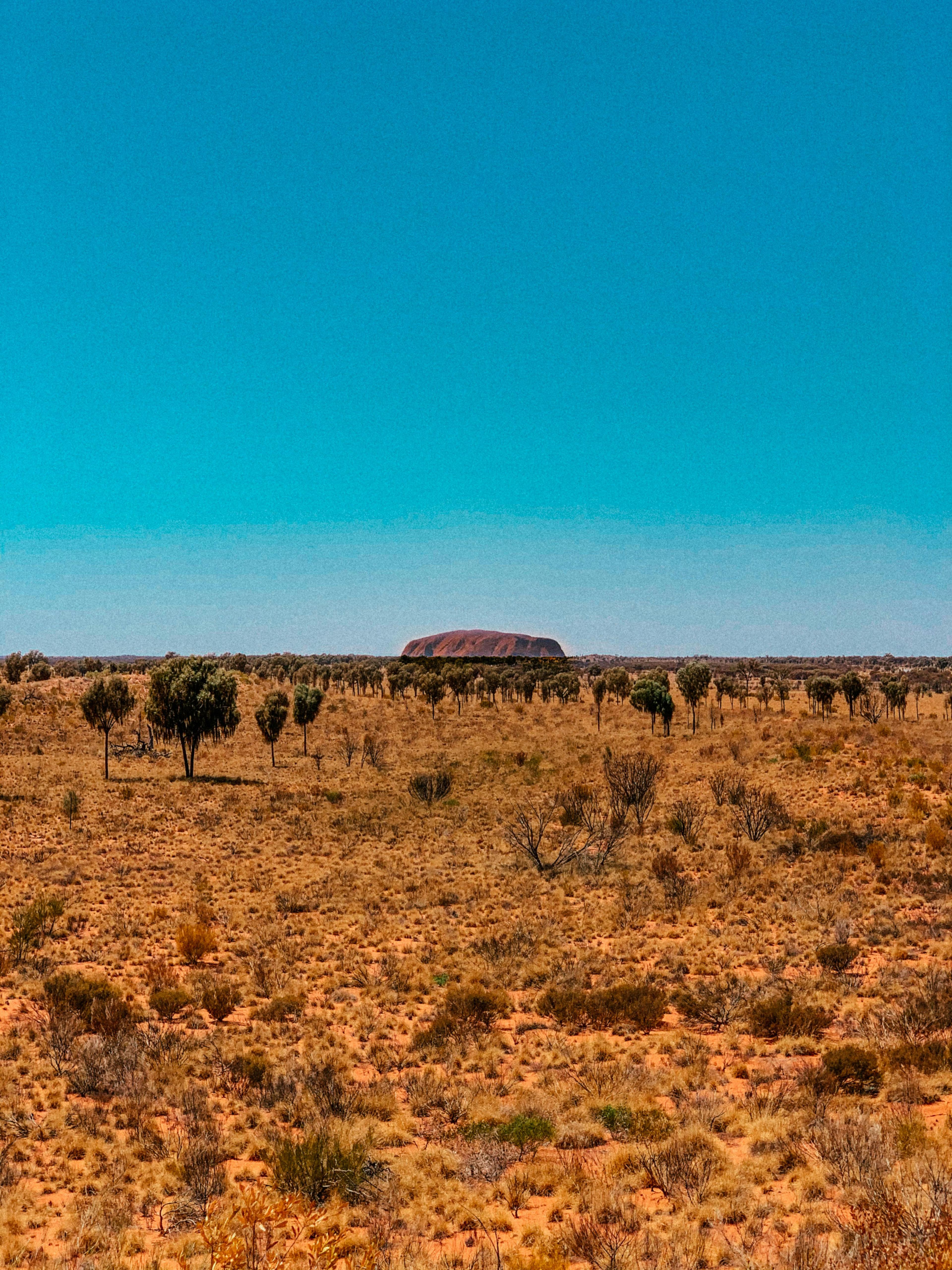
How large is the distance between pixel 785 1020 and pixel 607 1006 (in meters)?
3.19

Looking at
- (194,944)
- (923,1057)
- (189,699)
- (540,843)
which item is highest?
(189,699)

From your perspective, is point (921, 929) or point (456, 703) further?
point (456, 703)

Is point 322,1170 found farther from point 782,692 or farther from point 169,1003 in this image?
point 782,692

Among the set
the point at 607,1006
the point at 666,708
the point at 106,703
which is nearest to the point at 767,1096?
the point at 607,1006

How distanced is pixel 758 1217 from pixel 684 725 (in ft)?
210

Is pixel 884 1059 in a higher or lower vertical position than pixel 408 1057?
higher

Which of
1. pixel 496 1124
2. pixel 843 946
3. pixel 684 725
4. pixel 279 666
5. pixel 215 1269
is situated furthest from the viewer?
pixel 279 666

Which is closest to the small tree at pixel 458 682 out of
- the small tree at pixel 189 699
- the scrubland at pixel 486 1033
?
the small tree at pixel 189 699

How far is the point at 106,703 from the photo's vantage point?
144ft

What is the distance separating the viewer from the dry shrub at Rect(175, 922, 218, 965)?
18.2 meters

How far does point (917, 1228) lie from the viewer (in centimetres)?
568

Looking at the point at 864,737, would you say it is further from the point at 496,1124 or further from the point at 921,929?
the point at 496,1124

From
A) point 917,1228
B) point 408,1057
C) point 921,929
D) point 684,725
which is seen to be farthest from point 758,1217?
point 684,725

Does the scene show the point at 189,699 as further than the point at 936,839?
Yes
